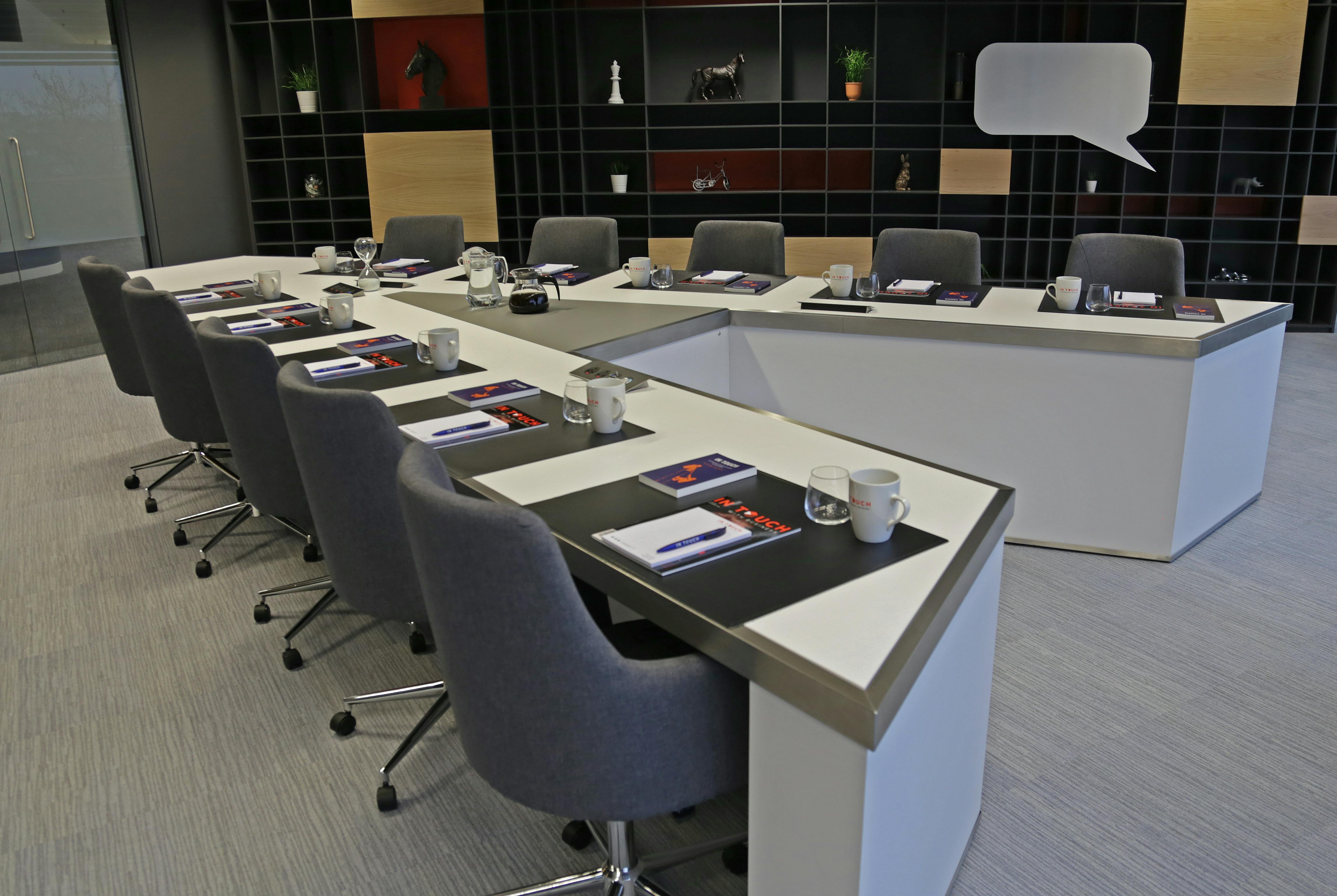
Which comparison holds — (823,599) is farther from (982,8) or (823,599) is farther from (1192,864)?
(982,8)

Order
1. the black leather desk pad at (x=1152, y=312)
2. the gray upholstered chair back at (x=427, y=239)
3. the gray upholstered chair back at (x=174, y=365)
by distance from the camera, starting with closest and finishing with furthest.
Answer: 1. the gray upholstered chair back at (x=174, y=365)
2. the black leather desk pad at (x=1152, y=312)
3. the gray upholstered chair back at (x=427, y=239)

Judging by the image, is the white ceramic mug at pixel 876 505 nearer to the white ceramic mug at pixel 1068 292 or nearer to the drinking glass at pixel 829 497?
the drinking glass at pixel 829 497

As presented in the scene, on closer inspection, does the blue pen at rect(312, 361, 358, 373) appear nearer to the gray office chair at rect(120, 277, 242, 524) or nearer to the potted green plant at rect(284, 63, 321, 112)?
the gray office chair at rect(120, 277, 242, 524)

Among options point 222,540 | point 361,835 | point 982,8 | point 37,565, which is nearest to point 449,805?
point 361,835

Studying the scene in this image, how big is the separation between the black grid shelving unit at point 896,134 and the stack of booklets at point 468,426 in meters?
4.93

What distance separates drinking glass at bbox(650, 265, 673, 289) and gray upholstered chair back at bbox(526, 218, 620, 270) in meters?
0.75

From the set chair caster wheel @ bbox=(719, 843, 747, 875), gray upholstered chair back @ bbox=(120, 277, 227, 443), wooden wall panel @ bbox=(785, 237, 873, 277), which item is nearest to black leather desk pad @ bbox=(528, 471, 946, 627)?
chair caster wheel @ bbox=(719, 843, 747, 875)

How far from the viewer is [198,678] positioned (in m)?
2.95

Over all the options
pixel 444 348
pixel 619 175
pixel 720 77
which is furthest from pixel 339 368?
pixel 720 77

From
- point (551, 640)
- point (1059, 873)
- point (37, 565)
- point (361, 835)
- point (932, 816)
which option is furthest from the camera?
point (37, 565)

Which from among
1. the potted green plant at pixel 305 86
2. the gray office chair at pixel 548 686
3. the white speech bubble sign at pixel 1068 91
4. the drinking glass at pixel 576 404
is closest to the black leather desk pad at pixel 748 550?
the gray office chair at pixel 548 686

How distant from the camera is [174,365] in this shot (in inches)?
139

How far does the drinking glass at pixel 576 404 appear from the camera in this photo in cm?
257

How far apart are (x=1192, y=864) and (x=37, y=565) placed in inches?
149
